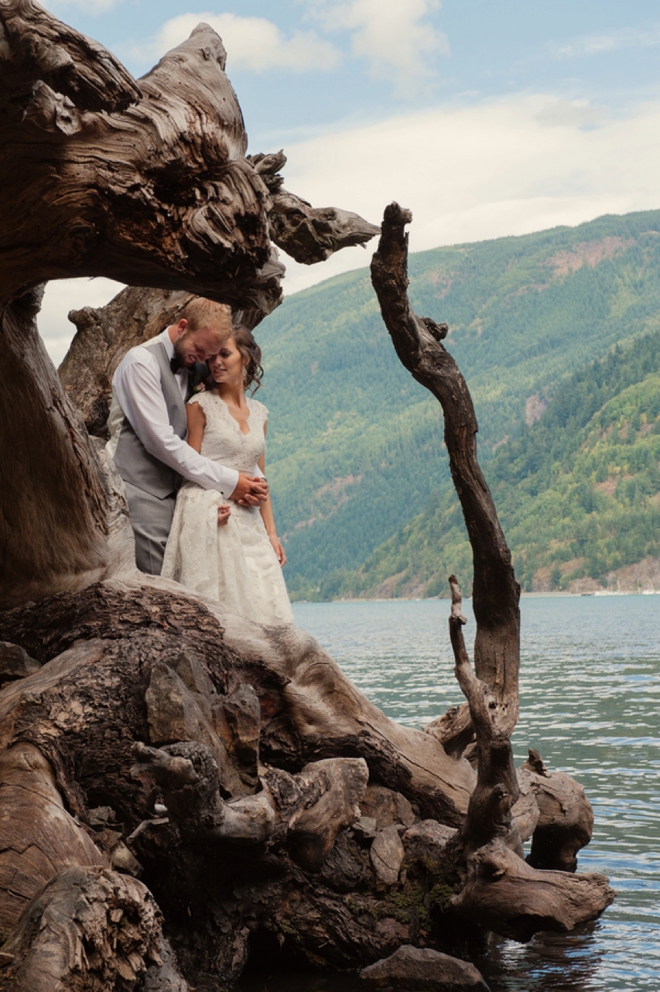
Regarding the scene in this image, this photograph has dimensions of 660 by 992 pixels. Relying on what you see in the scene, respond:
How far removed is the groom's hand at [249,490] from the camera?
682 centimetres

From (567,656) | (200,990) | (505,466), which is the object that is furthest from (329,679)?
(505,466)

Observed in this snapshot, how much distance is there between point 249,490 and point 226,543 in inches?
14.8

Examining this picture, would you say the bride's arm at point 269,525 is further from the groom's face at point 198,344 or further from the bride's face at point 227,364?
the groom's face at point 198,344

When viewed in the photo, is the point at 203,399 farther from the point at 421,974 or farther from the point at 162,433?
the point at 421,974

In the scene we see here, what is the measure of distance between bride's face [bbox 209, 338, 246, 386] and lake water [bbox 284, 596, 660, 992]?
3644 mm

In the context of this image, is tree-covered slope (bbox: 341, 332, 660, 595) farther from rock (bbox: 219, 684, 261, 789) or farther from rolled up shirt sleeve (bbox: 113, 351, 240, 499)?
rock (bbox: 219, 684, 261, 789)

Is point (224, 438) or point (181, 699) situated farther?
point (224, 438)

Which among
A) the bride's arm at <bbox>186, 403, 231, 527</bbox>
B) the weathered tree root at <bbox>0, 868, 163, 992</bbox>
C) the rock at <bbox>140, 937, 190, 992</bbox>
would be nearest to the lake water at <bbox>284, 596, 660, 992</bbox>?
the rock at <bbox>140, 937, 190, 992</bbox>

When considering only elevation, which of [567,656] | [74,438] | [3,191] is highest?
[3,191]

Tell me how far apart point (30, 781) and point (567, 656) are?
31.0 metres

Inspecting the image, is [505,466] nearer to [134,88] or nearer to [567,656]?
[567,656]

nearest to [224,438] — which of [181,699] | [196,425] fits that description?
[196,425]

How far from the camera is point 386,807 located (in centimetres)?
620

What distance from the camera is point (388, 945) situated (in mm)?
5641
